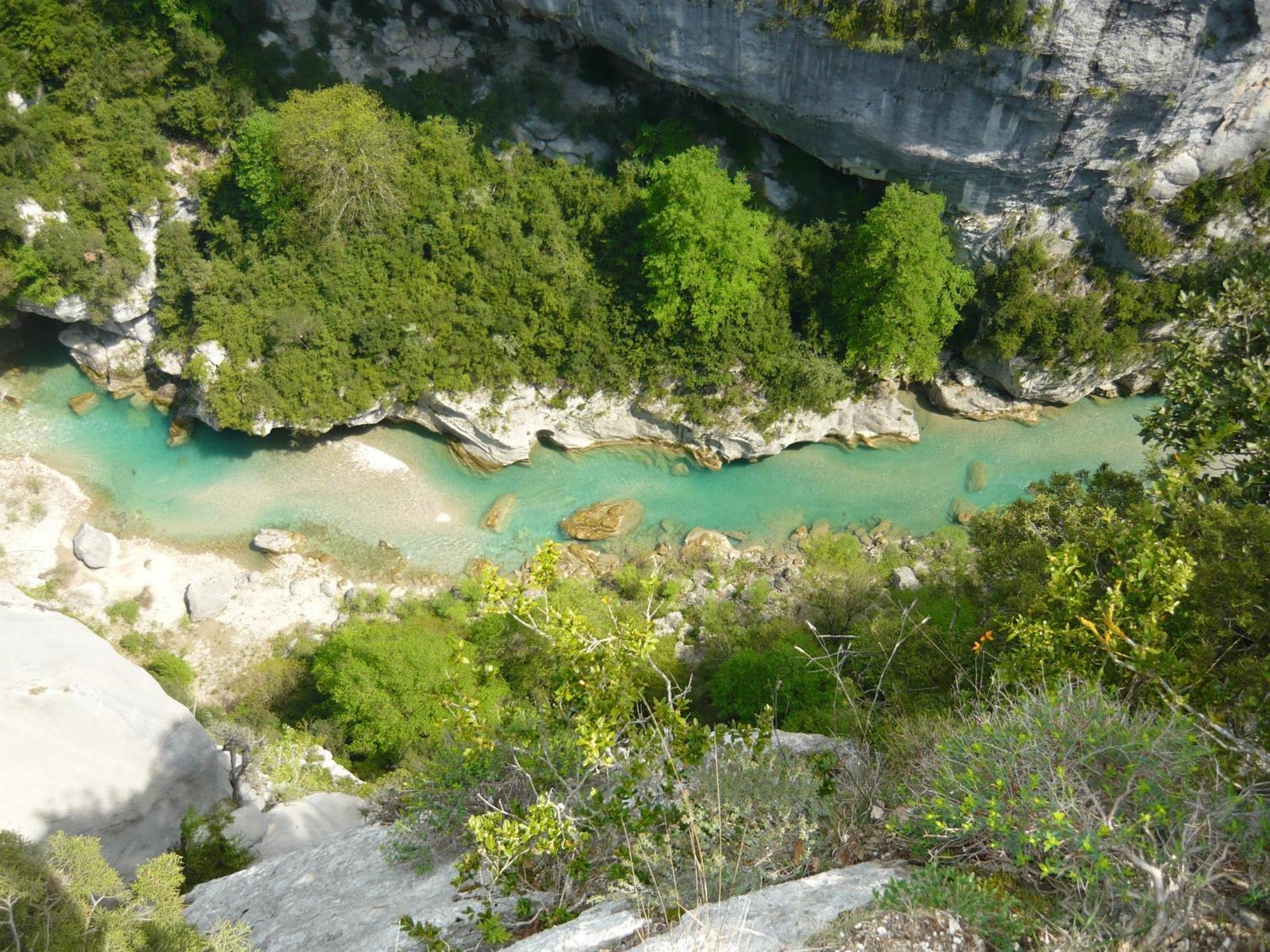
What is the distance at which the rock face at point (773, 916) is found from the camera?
488cm

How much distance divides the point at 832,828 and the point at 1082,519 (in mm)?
6063

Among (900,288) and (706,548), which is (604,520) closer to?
(706,548)

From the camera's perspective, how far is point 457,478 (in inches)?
797

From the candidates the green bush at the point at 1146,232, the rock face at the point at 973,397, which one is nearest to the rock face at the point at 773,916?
Result: the rock face at the point at 973,397

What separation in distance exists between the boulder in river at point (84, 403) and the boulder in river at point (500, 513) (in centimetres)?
1107

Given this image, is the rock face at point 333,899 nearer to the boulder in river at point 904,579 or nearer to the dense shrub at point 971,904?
the dense shrub at point 971,904

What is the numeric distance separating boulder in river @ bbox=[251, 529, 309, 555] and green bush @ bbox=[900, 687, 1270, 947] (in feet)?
55.6

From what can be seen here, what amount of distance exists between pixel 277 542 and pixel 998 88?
64.4 ft

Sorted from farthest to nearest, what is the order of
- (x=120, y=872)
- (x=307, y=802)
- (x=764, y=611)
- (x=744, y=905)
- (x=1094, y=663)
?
(x=764, y=611), (x=307, y=802), (x=120, y=872), (x=1094, y=663), (x=744, y=905)

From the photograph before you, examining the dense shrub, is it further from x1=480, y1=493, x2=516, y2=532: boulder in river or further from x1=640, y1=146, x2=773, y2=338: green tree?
x1=480, y1=493, x2=516, y2=532: boulder in river

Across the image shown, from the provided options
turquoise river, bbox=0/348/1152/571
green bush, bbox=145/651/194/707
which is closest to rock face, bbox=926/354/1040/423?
turquoise river, bbox=0/348/1152/571

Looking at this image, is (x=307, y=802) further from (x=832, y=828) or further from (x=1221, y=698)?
(x=1221, y=698)

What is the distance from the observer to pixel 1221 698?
6758 millimetres

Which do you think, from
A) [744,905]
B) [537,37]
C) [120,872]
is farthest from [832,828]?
[537,37]
